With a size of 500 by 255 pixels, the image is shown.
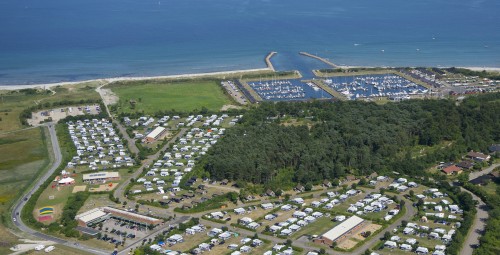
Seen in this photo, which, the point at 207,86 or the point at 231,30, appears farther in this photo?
the point at 231,30

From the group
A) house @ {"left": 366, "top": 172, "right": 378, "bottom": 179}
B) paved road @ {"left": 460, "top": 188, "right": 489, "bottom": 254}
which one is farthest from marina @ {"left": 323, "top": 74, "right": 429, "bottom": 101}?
paved road @ {"left": 460, "top": 188, "right": 489, "bottom": 254}

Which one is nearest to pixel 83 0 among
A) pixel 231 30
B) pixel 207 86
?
pixel 231 30

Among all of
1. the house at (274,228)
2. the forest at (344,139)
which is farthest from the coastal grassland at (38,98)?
the house at (274,228)

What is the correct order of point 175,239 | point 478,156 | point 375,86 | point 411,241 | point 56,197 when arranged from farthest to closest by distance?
point 375,86 < point 478,156 < point 56,197 < point 175,239 < point 411,241

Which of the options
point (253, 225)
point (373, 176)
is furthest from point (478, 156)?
point (253, 225)

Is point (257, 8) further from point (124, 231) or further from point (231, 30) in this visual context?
point (124, 231)

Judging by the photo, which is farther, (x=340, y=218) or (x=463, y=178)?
(x=463, y=178)

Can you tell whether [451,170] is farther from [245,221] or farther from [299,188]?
[245,221]
